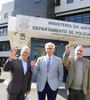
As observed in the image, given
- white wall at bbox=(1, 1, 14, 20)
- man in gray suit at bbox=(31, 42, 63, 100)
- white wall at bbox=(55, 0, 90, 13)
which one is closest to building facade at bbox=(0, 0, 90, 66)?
white wall at bbox=(55, 0, 90, 13)

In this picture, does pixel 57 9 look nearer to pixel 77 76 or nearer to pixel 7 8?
pixel 77 76

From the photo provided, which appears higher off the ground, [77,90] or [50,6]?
[50,6]

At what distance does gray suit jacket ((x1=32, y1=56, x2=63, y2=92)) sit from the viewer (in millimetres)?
3576

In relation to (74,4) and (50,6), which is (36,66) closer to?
(50,6)

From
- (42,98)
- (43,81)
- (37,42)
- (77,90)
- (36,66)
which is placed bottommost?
(42,98)

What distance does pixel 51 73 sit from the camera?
3.59 meters

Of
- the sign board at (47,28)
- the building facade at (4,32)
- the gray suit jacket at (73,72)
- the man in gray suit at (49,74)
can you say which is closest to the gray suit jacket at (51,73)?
the man in gray suit at (49,74)

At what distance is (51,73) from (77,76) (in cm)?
63

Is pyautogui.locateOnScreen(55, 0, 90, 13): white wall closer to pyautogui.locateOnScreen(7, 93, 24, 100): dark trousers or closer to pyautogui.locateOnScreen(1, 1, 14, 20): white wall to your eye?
pyautogui.locateOnScreen(7, 93, 24, 100): dark trousers

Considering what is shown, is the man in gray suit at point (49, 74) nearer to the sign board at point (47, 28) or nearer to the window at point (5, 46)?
the sign board at point (47, 28)

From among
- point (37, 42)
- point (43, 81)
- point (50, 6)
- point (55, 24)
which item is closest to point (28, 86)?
point (43, 81)

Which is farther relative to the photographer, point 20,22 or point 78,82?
point 20,22

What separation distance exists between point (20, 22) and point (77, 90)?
216 inches

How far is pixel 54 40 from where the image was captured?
37.7 ft
